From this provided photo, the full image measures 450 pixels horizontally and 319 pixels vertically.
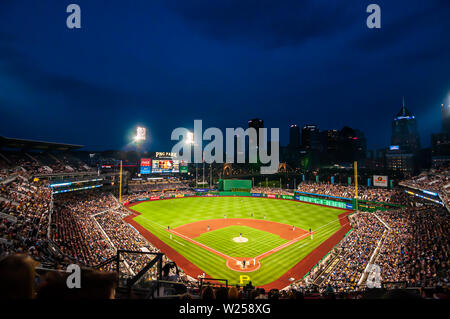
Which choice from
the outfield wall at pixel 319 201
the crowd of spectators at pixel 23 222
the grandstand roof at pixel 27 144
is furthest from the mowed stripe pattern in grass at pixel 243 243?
the grandstand roof at pixel 27 144

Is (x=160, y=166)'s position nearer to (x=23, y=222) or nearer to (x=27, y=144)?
(x=27, y=144)

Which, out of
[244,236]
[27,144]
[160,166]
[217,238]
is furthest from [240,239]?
[27,144]

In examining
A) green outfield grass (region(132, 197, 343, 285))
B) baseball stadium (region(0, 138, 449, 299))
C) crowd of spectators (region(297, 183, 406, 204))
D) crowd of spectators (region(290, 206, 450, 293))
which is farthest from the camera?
crowd of spectators (region(297, 183, 406, 204))

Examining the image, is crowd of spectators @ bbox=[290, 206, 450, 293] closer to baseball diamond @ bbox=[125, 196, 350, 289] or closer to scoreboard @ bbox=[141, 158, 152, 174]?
baseball diamond @ bbox=[125, 196, 350, 289]

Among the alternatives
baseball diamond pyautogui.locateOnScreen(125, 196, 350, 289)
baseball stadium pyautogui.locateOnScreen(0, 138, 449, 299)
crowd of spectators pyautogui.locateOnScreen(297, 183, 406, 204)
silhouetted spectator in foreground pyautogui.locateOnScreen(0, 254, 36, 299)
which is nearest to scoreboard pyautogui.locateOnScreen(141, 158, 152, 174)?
baseball stadium pyautogui.locateOnScreen(0, 138, 449, 299)

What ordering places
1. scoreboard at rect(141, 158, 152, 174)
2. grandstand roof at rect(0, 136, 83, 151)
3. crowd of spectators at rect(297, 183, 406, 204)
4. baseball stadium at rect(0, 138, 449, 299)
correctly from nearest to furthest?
baseball stadium at rect(0, 138, 449, 299) < grandstand roof at rect(0, 136, 83, 151) < crowd of spectators at rect(297, 183, 406, 204) < scoreboard at rect(141, 158, 152, 174)


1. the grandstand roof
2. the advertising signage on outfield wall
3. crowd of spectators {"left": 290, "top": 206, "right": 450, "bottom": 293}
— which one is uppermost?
the grandstand roof
